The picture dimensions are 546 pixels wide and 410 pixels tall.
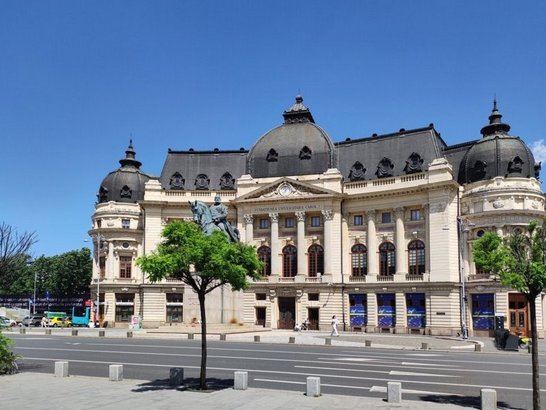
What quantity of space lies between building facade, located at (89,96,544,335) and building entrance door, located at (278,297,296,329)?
17cm

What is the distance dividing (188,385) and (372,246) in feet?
163

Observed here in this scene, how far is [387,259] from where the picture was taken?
66250 mm

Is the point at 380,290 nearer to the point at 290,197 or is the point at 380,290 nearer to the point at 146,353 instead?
the point at 290,197

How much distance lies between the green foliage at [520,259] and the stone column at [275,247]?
53093 millimetres

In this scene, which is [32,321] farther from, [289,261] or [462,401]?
[462,401]

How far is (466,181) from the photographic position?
205ft

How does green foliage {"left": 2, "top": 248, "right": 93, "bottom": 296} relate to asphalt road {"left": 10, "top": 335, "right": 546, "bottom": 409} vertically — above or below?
above

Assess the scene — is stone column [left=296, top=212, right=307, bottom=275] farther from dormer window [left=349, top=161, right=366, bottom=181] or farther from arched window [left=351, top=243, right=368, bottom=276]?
dormer window [left=349, top=161, right=366, bottom=181]

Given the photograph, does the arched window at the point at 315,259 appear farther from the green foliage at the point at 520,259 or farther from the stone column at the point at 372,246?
the green foliage at the point at 520,259

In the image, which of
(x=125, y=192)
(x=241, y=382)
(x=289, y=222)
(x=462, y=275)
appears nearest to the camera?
(x=241, y=382)

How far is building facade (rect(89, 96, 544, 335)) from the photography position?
5884cm

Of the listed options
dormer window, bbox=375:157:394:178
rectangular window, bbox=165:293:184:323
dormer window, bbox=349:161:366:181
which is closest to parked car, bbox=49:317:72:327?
rectangular window, bbox=165:293:184:323

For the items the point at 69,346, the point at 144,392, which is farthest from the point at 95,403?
the point at 69,346

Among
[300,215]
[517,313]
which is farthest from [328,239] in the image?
[517,313]
